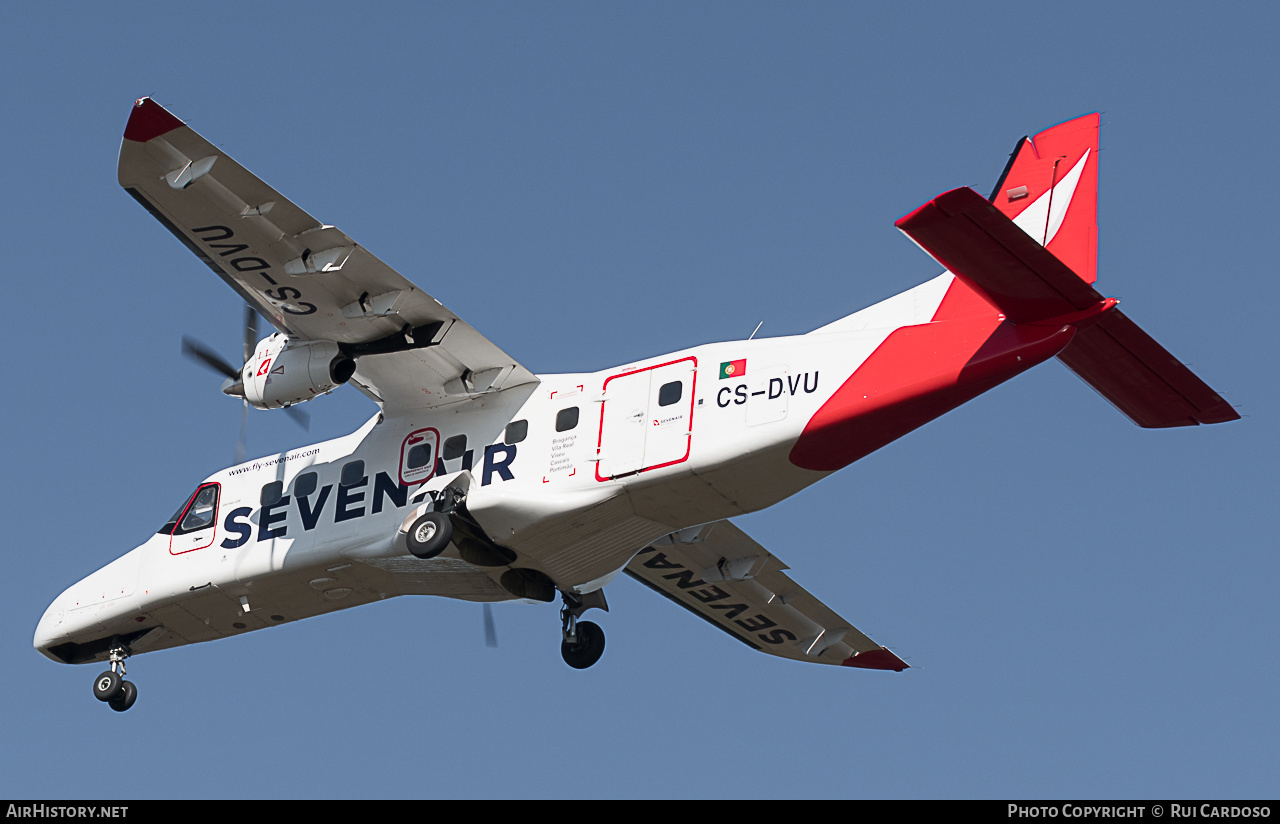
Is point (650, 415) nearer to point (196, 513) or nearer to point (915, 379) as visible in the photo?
point (915, 379)

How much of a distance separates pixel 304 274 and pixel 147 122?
2.57 meters

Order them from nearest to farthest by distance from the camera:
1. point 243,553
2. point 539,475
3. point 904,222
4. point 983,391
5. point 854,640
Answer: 1. point 904,222
2. point 983,391
3. point 539,475
4. point 243,553
5. point 854,640

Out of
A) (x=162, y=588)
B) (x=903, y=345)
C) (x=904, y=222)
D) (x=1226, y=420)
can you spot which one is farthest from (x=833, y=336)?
(x=162, y=588)

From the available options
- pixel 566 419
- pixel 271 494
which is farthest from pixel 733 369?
pixel 271 494

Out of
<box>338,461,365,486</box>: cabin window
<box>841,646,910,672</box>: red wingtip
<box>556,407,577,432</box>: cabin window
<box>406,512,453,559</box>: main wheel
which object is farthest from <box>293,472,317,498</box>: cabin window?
<box>841,646,910,672</box>: red wingtip

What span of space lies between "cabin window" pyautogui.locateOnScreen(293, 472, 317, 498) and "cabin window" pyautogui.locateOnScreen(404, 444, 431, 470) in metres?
1.53

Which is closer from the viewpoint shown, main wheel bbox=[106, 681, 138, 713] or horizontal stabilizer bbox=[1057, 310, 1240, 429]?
horizontal stabilizer bbox=[1057, 310, 1240, 429]

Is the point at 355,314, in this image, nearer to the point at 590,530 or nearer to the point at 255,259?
the point at 255,259

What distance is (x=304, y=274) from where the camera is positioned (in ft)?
68.2

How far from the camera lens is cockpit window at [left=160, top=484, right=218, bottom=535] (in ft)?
77.8

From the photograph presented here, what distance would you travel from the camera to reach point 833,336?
20.0 meters

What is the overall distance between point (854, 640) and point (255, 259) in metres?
10.7

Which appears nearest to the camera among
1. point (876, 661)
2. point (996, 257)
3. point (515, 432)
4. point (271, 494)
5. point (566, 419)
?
point (996, 257)

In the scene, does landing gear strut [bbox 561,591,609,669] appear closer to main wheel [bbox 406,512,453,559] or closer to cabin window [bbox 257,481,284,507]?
main wheel [bbox 406,512,453,559]
